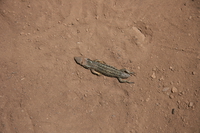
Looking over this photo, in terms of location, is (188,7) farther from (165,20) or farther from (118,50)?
(118,50)

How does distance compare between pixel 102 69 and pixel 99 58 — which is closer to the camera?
pixel 102 69

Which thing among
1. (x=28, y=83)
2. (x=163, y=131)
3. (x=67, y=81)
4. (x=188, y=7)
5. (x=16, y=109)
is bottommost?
(x=16, y=109)

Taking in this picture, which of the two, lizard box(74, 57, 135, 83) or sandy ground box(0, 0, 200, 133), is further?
lizard box(74, 57, 135, 83)

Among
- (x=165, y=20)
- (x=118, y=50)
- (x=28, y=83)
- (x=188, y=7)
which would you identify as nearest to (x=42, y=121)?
(x=28, y=83)

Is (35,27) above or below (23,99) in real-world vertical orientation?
above
